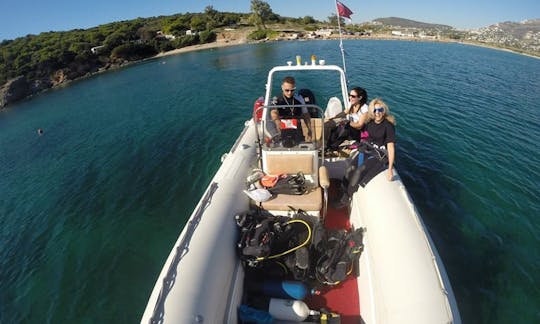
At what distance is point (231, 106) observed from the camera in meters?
14.2

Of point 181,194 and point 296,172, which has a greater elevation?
point 296,172

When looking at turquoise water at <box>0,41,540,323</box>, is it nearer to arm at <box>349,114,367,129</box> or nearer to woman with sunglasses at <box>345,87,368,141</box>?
woman with sunglasses at <box>345,87,368,141</box>

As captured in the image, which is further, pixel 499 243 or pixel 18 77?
pixel 18 77

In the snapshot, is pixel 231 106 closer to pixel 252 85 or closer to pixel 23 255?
pixel 252 85

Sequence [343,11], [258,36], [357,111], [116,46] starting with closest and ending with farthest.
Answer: [357,111], [343,11], [116,46], [258,36]

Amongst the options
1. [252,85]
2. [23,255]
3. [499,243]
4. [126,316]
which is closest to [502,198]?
[499,243]

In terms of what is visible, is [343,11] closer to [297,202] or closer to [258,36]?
[297,202]

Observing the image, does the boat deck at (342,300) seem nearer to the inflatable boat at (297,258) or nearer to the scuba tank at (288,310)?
the inflatable boat at (297,258)

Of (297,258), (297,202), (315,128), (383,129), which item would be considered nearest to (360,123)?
(383,129)

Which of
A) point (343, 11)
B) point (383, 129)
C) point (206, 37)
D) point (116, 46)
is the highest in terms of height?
point (206, 37)

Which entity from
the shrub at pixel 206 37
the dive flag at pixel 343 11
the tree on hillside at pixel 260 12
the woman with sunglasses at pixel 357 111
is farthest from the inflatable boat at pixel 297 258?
the tree on hillside at pixel 260 12

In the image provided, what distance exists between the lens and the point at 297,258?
127 inches

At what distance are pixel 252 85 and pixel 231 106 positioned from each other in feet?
16.9

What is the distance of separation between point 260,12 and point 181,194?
73263 mm
